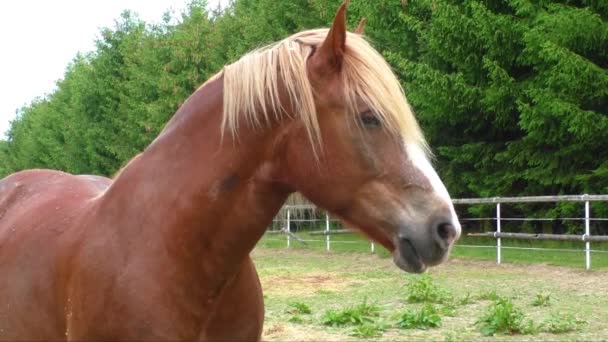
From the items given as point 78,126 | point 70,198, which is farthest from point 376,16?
point 78,126

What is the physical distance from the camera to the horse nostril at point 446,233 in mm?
2199

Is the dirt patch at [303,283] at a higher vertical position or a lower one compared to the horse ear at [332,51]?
lower

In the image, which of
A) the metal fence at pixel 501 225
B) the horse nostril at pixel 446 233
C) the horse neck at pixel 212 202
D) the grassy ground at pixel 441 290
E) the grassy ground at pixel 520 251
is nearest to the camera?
the horse nostril at pixel 446 233

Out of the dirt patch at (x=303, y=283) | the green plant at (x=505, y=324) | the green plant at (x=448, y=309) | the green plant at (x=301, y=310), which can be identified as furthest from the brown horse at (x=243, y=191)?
the dirt patch at (x=303, y=283)

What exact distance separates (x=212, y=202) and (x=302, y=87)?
50 cm

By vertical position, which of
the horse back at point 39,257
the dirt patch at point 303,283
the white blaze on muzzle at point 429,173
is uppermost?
the white blaze on muzzle at point 429,173

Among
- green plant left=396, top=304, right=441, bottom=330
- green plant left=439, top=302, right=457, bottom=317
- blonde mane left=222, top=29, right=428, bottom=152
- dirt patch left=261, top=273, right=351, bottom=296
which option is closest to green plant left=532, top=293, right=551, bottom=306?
green plant left=439, top=302, right=457, bottom=317

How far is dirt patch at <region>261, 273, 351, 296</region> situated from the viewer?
393 inches

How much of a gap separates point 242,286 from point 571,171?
13.5m

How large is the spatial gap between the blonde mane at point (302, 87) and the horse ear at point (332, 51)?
0.03 meters

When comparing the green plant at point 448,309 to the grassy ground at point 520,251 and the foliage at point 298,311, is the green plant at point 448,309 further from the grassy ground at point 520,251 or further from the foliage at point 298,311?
the grassy ground at point 520,251

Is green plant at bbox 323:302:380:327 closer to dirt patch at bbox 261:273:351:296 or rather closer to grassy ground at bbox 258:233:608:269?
dirt patch at bbox 261:273:351:296

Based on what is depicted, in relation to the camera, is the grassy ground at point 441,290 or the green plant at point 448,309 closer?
the grassy ground at point 441,290

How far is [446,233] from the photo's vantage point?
87.0 inches
